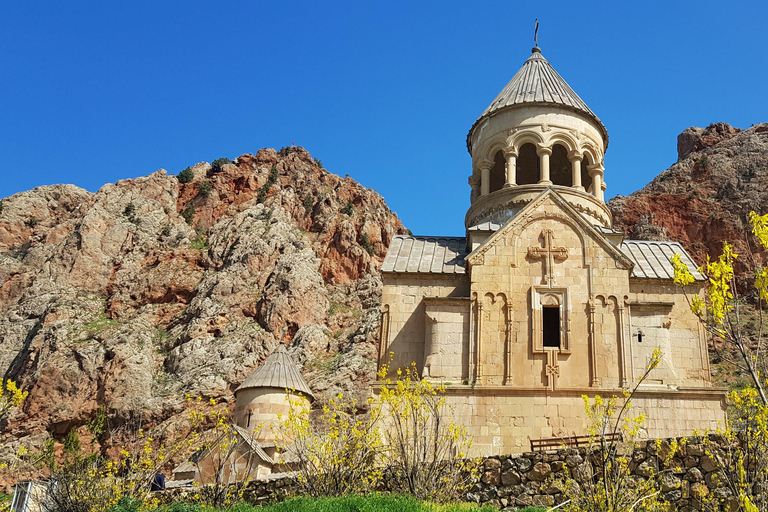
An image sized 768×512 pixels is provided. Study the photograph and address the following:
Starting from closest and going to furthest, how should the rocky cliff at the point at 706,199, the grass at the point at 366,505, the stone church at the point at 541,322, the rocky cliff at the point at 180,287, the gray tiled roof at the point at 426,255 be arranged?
1. the grass at the point at 366,505
2. the stone church at the point at 541,322
3. the gray tiled roof at the point at 426,255
4. the rocky cliff at the point at 180,287
5. the rocky cliff at the point at 706,199

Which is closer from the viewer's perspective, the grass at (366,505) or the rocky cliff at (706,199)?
the grass at (366,505)

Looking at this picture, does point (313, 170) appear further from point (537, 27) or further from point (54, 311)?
point (537, 27)

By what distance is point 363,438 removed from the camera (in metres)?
9.03

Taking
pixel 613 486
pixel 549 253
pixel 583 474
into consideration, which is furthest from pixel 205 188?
pixel 613 486

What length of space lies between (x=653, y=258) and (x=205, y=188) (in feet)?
121

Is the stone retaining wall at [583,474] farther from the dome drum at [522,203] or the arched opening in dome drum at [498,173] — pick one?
the arched opening in dome drum at [498,173]

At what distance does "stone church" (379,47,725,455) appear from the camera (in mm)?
11961

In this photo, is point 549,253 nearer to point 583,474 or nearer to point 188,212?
point 583,474

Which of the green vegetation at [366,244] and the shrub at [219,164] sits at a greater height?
the shrub at [219,164]

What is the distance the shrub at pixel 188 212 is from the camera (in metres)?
45.4

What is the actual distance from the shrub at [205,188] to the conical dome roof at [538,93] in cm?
3278

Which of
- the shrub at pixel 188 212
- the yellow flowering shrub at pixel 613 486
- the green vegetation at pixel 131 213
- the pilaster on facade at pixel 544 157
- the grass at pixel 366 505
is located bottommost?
the grass at pixel 366 505

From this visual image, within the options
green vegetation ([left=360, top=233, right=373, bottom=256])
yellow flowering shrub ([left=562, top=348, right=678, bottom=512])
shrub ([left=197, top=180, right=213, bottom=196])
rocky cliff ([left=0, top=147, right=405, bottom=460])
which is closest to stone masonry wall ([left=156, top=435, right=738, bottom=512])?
yellow flowering shrub ([left=562, top=348, right=678, bottom=512])

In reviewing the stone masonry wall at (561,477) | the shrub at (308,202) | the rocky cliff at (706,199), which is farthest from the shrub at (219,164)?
the stone masonry wall at (561,477)
